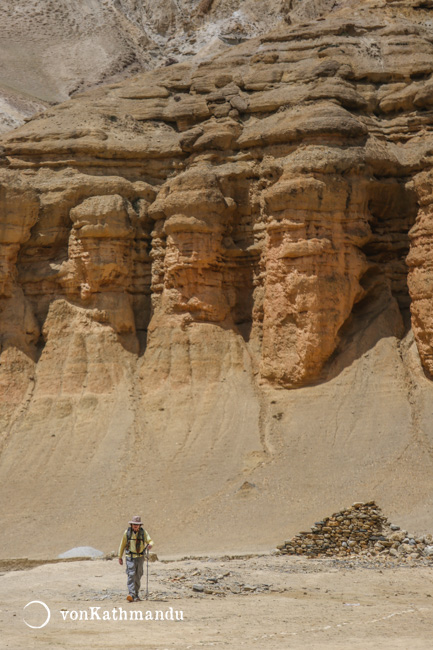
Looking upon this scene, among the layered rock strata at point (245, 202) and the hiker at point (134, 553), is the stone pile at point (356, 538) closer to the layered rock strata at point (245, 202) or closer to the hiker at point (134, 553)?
the hiker at point (134, 553)

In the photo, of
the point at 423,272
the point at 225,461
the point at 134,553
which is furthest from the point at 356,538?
the point at 423,272

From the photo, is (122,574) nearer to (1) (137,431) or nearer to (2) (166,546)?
(2) (166,546)

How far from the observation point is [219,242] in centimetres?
3950

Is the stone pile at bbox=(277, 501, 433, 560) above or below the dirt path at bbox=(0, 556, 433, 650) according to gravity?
above

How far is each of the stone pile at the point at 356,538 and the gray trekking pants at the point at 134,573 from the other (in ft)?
27.0

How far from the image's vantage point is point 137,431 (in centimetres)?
3703

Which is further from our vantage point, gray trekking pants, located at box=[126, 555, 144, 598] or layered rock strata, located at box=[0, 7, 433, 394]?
layered rock strata, located at box=[0, 7, 433, 394]

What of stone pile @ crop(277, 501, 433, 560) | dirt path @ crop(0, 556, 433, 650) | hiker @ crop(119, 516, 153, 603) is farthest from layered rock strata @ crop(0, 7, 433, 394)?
hiker @ crop(119, 516, 153, 603)

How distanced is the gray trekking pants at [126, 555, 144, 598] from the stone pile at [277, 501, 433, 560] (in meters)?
8.24

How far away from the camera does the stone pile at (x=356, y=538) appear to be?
2538 cm

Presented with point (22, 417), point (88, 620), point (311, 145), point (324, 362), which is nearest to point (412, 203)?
point (311, 145)

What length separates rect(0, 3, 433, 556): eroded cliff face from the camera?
3734cm

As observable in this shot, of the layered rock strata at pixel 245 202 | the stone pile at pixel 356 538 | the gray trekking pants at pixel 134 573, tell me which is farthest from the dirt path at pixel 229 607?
the layered rock strata at pixel 245 202

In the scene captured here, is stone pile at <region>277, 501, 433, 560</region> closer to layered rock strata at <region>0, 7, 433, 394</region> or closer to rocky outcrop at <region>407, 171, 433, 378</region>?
rocky outcrop at <region>407, 171, 433, 378</region>
